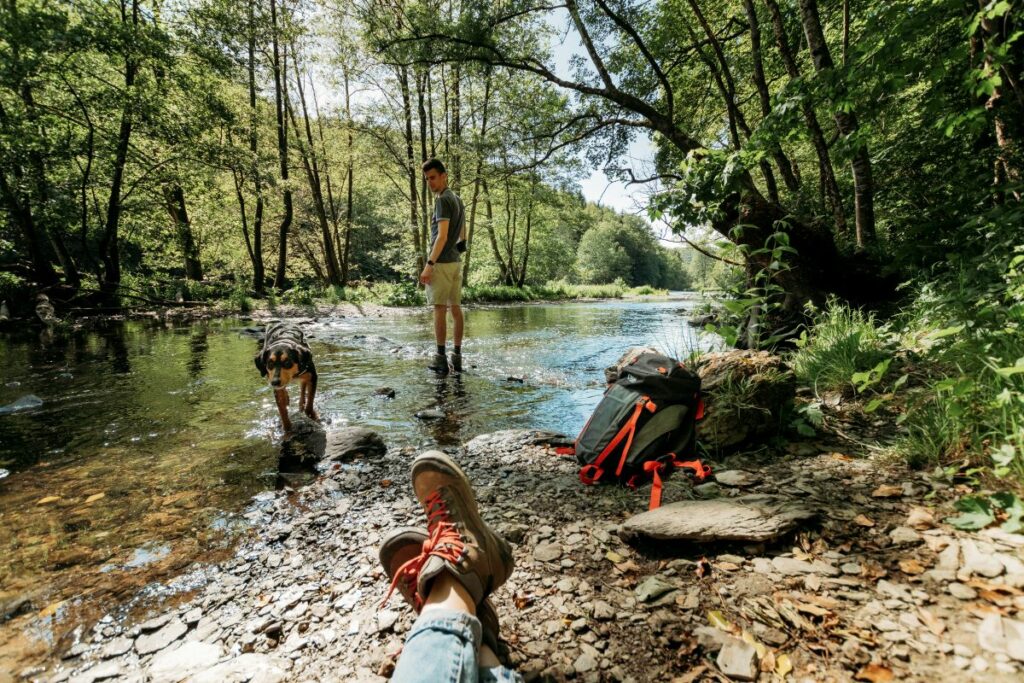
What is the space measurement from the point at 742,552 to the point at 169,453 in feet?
14.7

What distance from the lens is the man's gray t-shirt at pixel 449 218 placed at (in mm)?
6379

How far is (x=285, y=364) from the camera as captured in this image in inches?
157

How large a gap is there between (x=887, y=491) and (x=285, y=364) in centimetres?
454

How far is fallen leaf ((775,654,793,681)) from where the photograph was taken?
134 centimetres

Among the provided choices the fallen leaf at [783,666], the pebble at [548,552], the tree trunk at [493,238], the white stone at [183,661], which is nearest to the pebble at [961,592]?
the fallen leaf at [783,666]

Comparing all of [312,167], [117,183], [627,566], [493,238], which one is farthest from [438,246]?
[493,238]

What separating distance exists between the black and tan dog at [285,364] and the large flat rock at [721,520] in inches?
131

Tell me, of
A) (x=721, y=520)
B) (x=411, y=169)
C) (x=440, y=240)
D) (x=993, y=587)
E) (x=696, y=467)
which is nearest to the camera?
(x=993, y=587)

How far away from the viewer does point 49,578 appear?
85.0 inches

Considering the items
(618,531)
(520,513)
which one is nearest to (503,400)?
(520,513)

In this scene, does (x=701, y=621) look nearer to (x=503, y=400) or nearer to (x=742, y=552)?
(x=742, y=552)

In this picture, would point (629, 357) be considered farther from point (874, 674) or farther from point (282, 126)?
point (282, 126)

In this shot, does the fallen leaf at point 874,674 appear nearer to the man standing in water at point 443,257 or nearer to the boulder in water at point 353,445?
the boulder in water at point 353,445

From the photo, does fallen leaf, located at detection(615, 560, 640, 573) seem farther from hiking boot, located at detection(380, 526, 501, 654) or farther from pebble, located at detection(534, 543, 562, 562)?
hiking boot, located at detection(380, 526, 501, 654)
